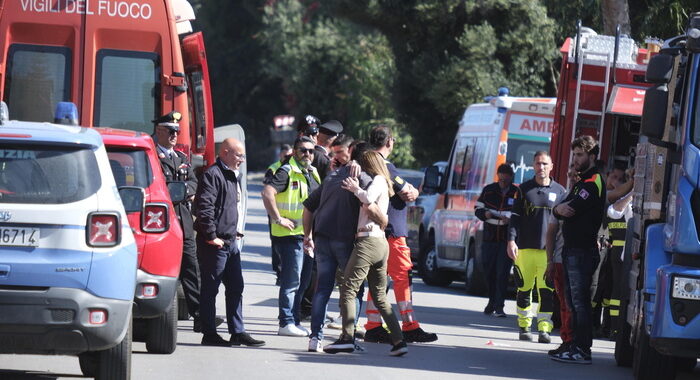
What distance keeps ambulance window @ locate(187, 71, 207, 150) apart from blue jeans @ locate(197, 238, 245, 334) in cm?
385

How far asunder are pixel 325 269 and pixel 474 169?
8441 mm

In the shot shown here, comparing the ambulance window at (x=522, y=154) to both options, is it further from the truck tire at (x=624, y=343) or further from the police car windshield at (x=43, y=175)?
the police car windshield at (x=43, y=175)

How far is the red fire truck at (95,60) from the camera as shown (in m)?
14.2

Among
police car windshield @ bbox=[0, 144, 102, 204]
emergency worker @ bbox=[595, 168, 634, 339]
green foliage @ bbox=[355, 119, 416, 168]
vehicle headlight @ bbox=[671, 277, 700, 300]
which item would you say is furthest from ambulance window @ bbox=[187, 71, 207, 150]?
green foliage @ bbox=[355, 119, 416, 168]

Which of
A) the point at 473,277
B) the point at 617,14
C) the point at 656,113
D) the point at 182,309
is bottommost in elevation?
the point at 473,277

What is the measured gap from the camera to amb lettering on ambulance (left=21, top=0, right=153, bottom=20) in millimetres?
14195

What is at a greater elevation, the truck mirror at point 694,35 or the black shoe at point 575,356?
the truck mirror at point 694,35

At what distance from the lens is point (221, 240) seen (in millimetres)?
11773

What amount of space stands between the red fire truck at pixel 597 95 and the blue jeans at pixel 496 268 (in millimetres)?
1264

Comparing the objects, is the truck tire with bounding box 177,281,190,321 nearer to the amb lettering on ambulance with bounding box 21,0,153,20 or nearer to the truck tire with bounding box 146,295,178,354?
the truck tire with bounding box 146,295,178,354

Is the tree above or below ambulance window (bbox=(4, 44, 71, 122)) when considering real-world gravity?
above

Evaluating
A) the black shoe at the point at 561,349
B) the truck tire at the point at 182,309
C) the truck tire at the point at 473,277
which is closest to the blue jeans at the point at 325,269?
the black shoe at the point at 561,349

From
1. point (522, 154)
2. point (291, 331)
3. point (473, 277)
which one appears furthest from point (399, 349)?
point (473, 277)

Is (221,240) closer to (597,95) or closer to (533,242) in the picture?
(533,242)
